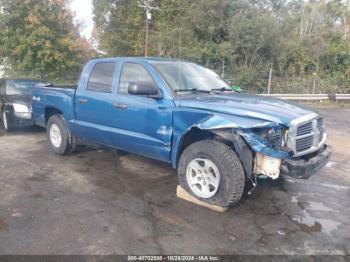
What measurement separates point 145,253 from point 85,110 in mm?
3128

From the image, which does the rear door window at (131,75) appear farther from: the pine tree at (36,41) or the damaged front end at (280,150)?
the pine tree at (36,41)

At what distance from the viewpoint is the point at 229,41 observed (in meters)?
19.5

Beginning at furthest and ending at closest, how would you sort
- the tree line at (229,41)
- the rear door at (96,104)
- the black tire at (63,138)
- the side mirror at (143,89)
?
1. the tree line at (229,41)
2. the black tire at (63,138)
3. the rear door at (96,104)
4. the side mirror at (143,89)

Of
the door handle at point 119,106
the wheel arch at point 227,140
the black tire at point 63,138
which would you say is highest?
the door handle at point 119,106

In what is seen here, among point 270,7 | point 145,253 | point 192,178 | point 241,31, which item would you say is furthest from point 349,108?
point 145,253

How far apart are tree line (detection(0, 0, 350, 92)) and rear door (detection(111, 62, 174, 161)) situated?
Answer: 45.4 ft

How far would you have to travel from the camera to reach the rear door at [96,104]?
203 inches

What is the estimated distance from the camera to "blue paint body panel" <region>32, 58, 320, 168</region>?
3.70 m

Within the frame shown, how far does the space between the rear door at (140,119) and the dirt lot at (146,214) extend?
61 cm

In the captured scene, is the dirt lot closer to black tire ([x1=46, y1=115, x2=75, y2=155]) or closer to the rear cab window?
black tire ([x1=46, y1=115, x2=75, y2=155])

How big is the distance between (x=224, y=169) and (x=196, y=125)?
2.07 feet

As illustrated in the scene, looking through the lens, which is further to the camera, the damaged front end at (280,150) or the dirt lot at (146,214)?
the damaged front end at (280,150)

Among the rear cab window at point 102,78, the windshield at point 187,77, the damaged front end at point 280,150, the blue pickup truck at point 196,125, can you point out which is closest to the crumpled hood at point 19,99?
the blue pickup truck at point 196,125

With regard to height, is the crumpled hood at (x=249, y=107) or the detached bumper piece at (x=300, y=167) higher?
the crumpled hood at (x=249, y=107)
